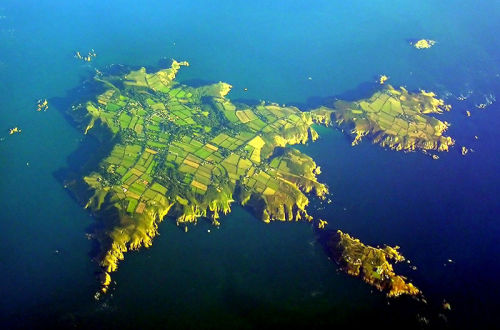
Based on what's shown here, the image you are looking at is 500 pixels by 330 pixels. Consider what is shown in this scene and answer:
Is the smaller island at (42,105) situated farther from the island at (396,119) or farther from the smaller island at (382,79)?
the smaller island at (382,79)

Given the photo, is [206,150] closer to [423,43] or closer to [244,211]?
[244,211]

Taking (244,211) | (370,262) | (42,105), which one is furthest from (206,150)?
(42,105)

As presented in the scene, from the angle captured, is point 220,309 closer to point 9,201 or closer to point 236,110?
point 9,201

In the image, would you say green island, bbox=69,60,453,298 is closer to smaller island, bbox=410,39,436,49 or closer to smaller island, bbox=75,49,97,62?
smaller island, bbox=75,49,97,62

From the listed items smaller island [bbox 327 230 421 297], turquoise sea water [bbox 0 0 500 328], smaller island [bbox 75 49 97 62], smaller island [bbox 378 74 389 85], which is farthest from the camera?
smaller island [bbox 75 49 97 62]

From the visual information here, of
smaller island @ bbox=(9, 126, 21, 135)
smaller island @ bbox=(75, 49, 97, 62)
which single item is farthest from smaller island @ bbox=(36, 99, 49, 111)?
smaller island @ bbox=(75, 49, 97, 62)
